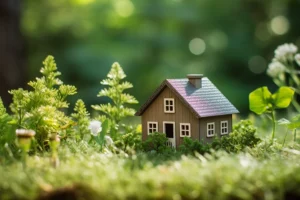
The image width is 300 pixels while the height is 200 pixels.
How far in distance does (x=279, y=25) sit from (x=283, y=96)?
9309 mm

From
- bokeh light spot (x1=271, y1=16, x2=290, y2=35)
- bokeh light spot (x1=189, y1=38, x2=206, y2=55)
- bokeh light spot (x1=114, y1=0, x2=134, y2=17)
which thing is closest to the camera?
bokeh light spot (x1=271, y1=16, x2=290, y2=35)

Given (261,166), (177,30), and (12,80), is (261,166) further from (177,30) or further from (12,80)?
(177,30)

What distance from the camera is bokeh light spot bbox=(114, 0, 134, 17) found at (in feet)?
41.4

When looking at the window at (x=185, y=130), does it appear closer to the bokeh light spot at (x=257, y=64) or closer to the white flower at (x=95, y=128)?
the white flower at (x=95, y=128)

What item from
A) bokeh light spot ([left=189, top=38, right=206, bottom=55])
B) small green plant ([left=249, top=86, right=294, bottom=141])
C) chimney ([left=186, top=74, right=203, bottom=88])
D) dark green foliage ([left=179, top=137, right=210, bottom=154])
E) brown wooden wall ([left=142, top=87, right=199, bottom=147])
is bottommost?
dark green foliage ([left=179, top=137, right=210, bottom=154])

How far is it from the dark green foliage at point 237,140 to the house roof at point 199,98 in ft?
0.47

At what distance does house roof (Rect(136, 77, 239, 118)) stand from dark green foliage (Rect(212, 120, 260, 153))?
0.47 feet

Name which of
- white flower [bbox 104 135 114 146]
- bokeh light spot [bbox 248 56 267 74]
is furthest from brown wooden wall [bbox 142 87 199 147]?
bokeh light spot [bbox 248 56 267 74]

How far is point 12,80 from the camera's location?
7.54m

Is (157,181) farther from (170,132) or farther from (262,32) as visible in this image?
(262,32)

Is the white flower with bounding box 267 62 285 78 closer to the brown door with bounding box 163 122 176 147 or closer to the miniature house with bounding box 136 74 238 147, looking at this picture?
the miniature house with bounding box 136 74 238 147

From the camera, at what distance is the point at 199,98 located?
137 inches

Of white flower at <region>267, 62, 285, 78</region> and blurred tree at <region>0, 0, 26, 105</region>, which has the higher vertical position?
blurred tree at <region>0, 0, 26, 105</region>

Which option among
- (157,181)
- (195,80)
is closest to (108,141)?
(195,80)
